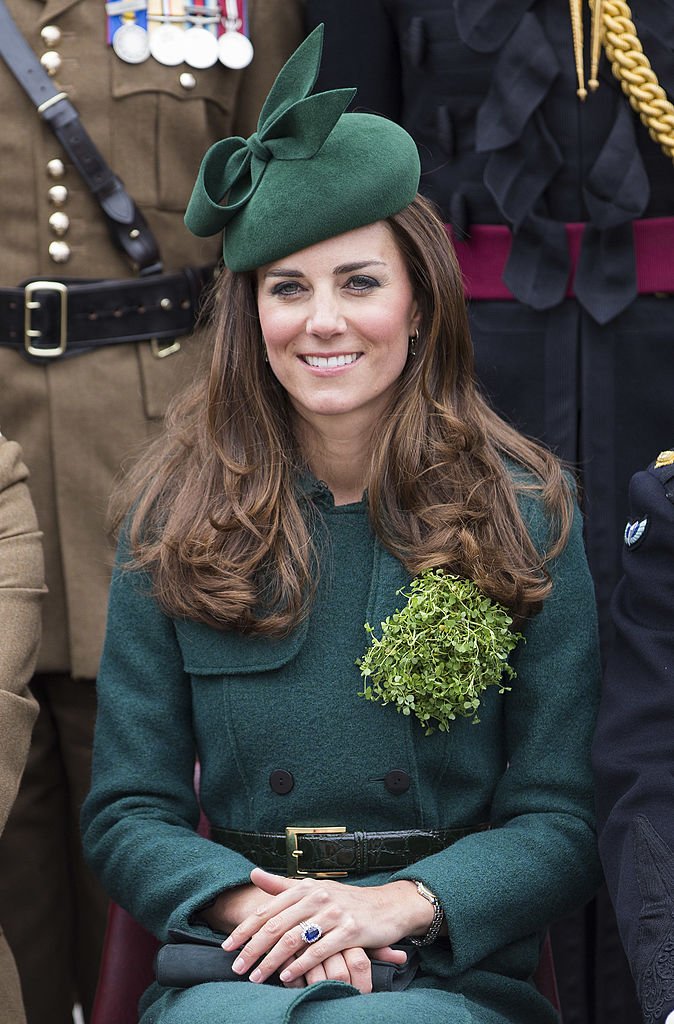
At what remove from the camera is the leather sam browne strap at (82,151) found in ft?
11.1

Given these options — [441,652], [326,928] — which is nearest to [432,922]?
[326,928]

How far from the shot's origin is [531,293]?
133 inches

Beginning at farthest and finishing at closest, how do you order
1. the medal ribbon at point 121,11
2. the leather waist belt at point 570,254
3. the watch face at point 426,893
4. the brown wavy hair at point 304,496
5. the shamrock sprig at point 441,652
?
the medal ribbon at point 121,11, the leather waist belt at point 570,254, the brown wavy hair at point 304,496, the shamrock sprig at point 441,652, the watch face at point 426,893

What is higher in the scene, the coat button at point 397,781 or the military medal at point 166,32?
the military medal at point 166,32

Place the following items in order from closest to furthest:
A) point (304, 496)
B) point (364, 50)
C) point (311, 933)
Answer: point (311, 933)
point (304, 496)
point (364, 50)

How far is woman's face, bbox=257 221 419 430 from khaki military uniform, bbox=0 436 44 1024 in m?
0.52

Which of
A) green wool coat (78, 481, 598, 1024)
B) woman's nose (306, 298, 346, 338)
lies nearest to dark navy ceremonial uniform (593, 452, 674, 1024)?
green wool coat (78, 481, 598, 1024)

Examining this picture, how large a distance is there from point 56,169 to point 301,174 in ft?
2.45

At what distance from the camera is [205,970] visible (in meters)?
2.62

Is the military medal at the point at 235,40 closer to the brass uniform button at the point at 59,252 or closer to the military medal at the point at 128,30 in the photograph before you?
the military medal at the point at 128,30

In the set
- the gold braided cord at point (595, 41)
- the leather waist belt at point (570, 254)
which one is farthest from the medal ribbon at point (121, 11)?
the gold braided cord at point (595, 41)

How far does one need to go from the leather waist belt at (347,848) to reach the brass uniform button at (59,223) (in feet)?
4.21

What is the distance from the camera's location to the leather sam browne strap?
339 cm

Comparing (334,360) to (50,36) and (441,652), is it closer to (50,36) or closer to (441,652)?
(441,652)
